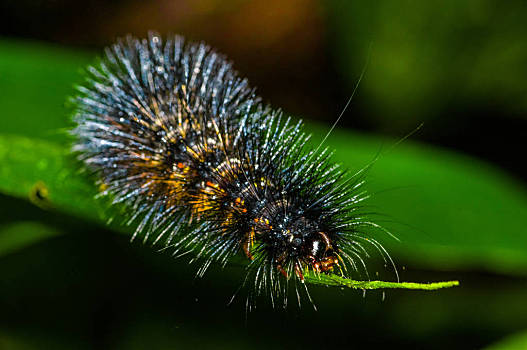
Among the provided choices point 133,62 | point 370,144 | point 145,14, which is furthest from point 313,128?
point 145,14

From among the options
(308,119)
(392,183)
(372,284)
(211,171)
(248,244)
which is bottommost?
(372,284)

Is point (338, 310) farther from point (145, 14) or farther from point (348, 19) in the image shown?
point (145, 14)

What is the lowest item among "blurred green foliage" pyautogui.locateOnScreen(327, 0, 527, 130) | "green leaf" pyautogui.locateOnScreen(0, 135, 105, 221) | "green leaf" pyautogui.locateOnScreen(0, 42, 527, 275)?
"green leaf" pyautogui.locateOnScreen(0, 135, 105, 221)

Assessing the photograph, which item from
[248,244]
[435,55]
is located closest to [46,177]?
[248,244]

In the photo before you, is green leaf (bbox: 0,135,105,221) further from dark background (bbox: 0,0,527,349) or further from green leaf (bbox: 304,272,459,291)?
green leaf (bbox: 304,272,459,291)

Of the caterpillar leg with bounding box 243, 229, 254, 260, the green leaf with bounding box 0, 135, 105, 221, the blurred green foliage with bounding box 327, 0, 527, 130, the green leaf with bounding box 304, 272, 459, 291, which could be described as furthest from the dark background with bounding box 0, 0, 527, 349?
the green leaf with bounding box 304, 272, 459, 291

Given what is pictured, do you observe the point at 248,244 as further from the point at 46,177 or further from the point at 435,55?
the point at 435,55
